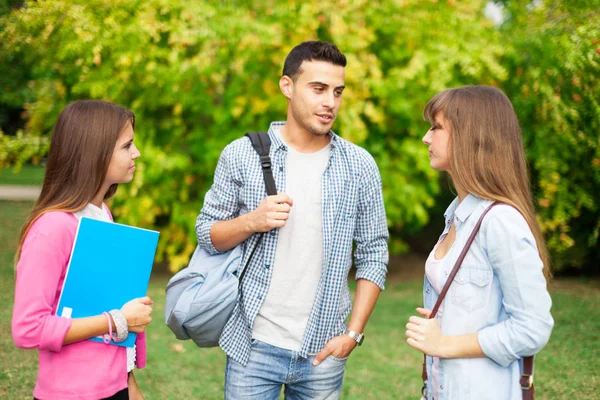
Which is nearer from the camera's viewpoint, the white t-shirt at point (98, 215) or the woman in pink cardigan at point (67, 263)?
the woman in pink cardigan at point (67, 263)

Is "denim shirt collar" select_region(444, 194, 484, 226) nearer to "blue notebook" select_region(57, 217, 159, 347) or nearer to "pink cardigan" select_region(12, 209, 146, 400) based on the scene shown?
"blue notebook" select_region(57, 217, 159, 347)

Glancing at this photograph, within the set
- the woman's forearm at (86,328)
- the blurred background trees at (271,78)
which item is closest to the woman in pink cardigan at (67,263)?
the woman's forearm at (86,328)

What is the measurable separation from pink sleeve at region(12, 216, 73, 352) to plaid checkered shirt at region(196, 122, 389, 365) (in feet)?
2.39

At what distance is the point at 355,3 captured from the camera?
714 centimetres

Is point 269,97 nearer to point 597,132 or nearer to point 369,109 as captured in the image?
point 369,109

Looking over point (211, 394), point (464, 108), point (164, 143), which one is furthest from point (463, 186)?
point (164, 143)

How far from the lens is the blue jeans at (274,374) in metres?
2.60

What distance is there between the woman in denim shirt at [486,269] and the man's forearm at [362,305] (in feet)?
1.56

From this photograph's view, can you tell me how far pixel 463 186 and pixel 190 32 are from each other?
5399mm

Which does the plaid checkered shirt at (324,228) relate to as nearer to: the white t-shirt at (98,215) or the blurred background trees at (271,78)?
the white t-shirt at (98,215)

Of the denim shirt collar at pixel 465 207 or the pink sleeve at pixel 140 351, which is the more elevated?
the denim shirt collar at pixel 465 207

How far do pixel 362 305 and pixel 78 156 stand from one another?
1287 millimetres

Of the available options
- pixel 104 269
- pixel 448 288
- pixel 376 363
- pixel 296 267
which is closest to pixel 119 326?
pixel 104 269

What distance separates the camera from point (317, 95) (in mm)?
2738
